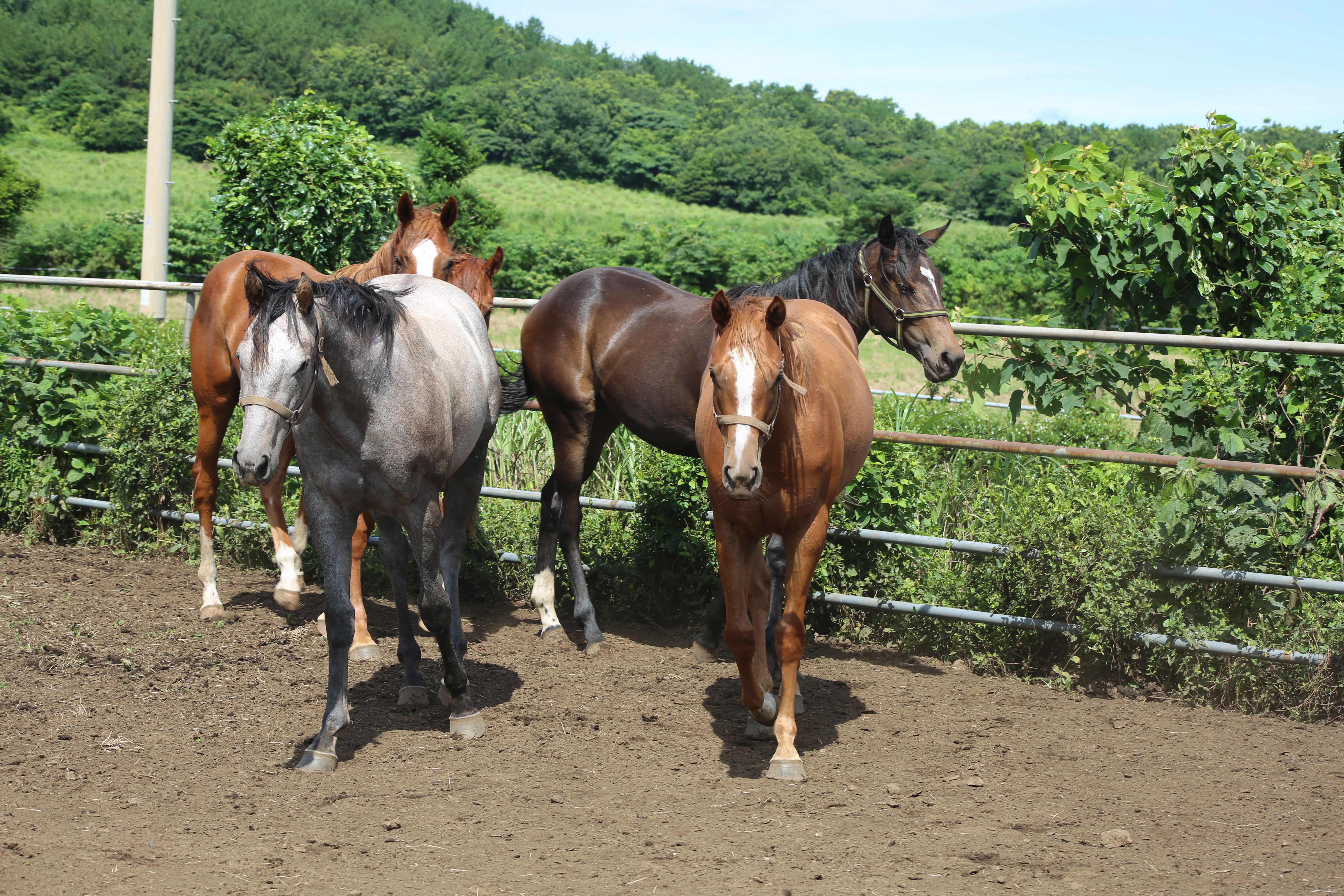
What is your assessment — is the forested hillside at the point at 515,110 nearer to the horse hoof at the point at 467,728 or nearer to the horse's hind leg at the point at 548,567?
the horse's hind leg at the point at 548,567

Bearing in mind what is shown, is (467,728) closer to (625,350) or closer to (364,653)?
(364,653)

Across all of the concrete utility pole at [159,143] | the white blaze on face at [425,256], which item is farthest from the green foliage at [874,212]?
the white blaze on face at [425,256]

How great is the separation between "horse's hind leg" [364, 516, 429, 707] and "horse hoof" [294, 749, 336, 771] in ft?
2.31

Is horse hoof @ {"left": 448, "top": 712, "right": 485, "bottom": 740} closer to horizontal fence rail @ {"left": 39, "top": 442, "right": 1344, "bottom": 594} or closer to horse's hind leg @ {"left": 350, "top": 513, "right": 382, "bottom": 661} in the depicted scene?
horse's hind leg @ {"left": 350, "top": 513, "right": 382, "bottom": 661}

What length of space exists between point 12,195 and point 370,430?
40177mm

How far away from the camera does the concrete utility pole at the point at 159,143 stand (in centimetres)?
779

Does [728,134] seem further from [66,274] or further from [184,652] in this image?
[184,652]

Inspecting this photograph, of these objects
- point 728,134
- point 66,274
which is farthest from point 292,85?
point 66,274

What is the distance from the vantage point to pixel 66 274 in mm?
31484

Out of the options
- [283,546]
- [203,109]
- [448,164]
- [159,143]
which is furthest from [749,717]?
[203,109]

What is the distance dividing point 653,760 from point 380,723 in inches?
48.6

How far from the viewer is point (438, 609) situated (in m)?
3.96

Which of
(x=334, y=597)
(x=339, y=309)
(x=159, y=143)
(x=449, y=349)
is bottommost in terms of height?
(x=334, y=597)

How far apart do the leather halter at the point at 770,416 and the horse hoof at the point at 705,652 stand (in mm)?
1845
